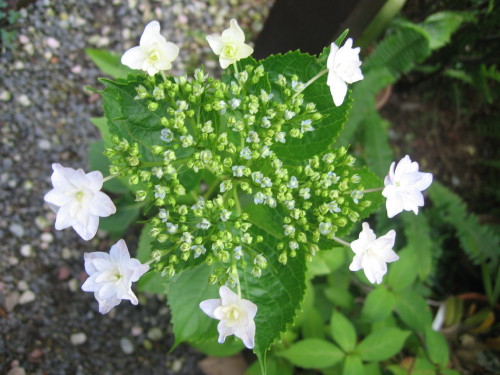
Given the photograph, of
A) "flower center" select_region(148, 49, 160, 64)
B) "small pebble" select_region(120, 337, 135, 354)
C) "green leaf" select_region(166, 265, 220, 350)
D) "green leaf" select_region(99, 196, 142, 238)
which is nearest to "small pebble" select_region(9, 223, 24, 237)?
"green leaf" select_region(99, 196, 142, 238)

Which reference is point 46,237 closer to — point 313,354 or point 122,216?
point 122,216

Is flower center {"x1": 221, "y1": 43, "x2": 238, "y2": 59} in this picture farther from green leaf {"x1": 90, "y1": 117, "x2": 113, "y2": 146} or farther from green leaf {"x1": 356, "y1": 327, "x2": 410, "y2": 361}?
green leaf {"x1": 356, "y1": 327, "x2": 410, "y2": 361}

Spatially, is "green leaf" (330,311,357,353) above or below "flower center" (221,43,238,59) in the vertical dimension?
below

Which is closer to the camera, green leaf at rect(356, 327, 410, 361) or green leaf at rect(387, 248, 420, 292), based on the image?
green leaf at rect(356, 327, 410, 361)

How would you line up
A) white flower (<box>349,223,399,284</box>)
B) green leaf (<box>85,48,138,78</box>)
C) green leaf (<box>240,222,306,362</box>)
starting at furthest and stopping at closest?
green leaf (<box>85,48,138,78</box>) → green leaf (<box>240,222,306,362</box>) → white flower (<box>349,223,399,284</box>)

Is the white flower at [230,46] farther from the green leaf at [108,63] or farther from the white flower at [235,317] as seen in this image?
the green leaf at [108,63]

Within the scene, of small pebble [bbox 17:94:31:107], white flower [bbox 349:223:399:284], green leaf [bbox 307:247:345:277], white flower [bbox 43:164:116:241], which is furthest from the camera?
small pebble [bbox 17:94:31:107]

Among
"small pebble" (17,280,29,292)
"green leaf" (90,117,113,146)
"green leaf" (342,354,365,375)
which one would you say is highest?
"green leaf" (90,117,113,146)

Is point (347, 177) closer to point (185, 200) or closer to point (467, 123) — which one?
point (185, 200)
